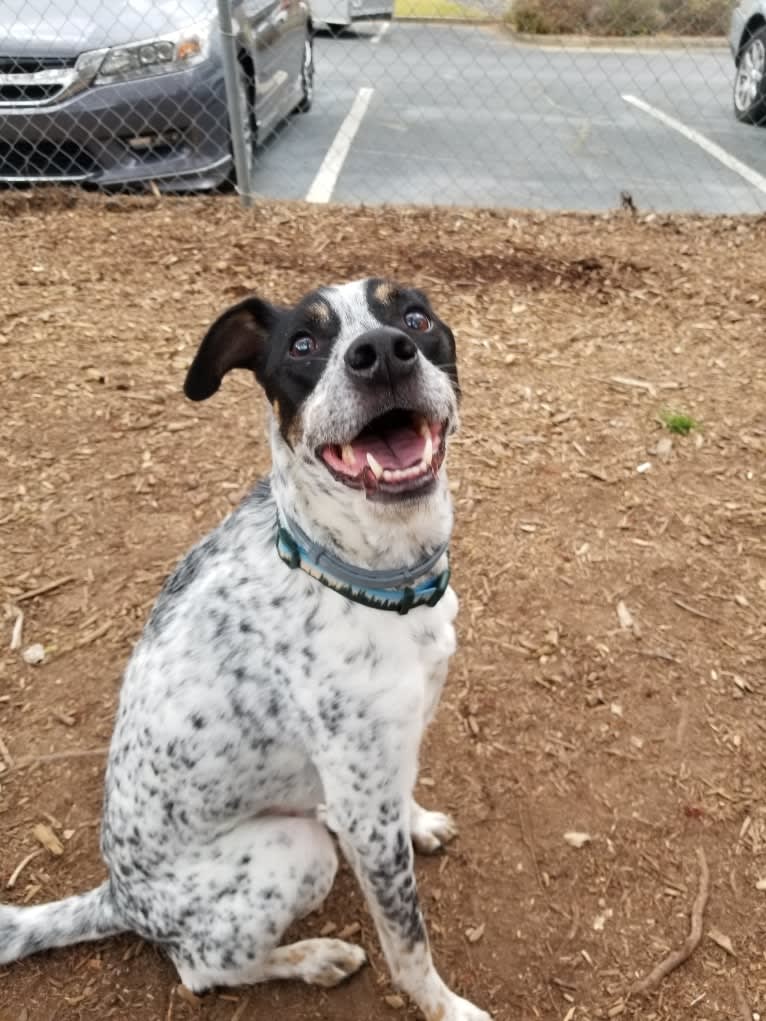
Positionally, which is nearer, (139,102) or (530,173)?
(139,102)

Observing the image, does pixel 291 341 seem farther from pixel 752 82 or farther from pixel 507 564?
pixel 752 82

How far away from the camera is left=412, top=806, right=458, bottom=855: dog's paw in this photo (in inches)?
110

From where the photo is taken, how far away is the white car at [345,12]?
40.3 feet

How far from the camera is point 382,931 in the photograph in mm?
2244

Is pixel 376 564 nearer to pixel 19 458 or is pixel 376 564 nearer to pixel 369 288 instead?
pixel 369 288

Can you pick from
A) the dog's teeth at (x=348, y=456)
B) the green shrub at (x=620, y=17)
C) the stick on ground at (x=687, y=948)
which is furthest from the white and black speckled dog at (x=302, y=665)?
the green shrub at (x=620, y=17)

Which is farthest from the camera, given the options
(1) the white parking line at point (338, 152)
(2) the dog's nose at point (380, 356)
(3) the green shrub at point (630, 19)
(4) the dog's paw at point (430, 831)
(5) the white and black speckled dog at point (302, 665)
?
(3) the green shrub at point (630, 19)

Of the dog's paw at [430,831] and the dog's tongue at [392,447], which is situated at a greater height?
the dog's tongue at [392,447]

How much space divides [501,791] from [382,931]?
2.79ft

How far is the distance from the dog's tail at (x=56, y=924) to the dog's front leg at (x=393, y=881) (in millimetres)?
738

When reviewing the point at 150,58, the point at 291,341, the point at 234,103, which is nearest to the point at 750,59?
the point at 234,103

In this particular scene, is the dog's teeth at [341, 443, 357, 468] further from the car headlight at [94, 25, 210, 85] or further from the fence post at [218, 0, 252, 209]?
the car headlight at [94, 25, 210, 85]

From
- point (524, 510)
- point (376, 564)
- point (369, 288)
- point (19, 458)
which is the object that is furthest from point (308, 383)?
point (19, 458)

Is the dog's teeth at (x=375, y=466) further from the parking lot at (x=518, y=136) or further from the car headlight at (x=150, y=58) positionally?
the parking lot at (x=518, y=136)
